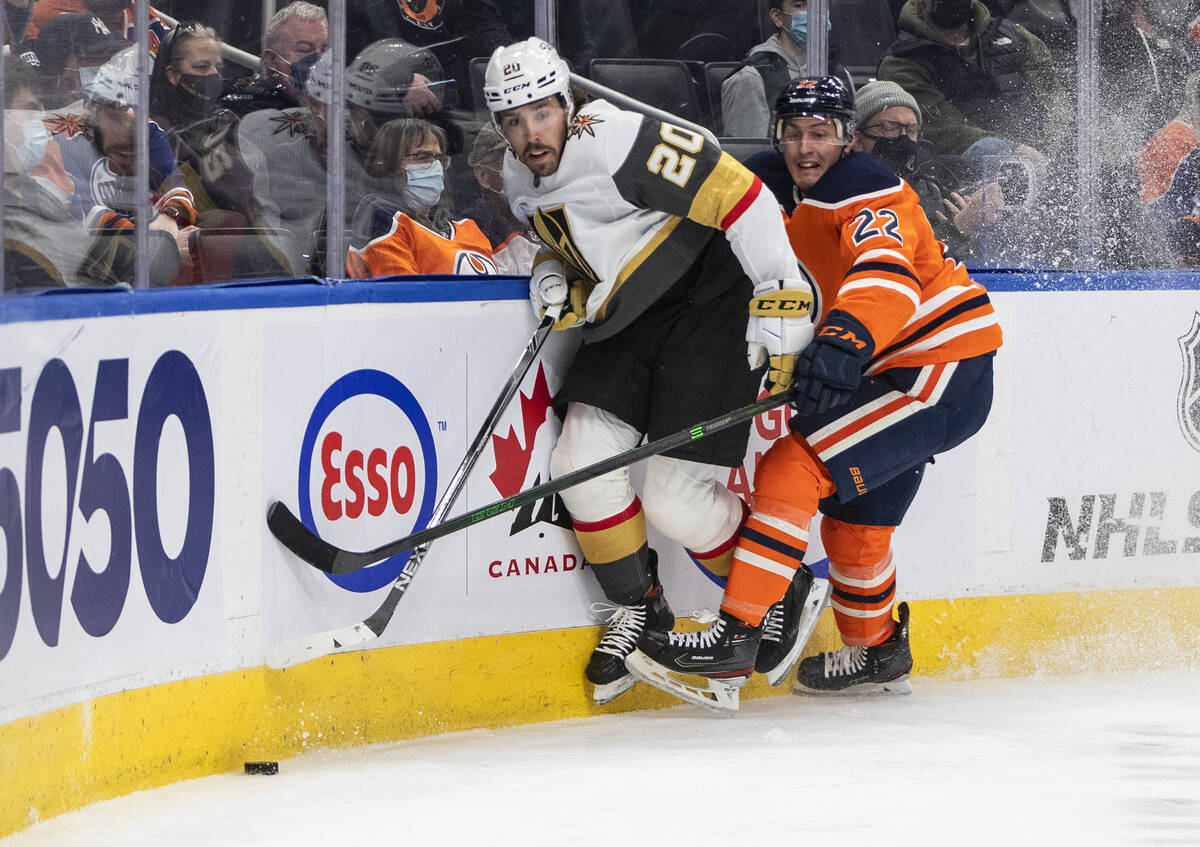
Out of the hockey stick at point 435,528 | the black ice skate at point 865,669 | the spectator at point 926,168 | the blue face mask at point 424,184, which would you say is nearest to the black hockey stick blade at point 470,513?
the hockey stick at point 435,528

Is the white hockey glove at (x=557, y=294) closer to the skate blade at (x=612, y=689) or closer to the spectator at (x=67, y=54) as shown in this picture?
the skate blade at (x=612, y=689)

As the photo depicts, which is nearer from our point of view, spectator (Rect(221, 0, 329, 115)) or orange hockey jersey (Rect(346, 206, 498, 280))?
spectator (Rect(221, 0, 329, 115))

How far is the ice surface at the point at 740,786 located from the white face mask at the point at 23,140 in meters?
1.01

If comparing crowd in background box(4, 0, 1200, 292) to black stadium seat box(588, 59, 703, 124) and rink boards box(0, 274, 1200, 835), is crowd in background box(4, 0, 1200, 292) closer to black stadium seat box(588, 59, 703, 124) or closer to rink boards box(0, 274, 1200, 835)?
black stadium seat box(588, 59, 703, 124)

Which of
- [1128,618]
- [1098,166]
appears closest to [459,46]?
[1098,166]

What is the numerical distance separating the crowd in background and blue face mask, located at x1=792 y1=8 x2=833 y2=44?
0.01 metres

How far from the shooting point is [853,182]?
3143 mm

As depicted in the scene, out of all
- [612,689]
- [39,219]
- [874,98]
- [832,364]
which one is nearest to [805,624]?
[612,689]

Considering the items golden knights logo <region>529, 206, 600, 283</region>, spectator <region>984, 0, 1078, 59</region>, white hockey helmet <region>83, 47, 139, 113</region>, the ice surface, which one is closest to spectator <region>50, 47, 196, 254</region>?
white hockey helmet <region>83, 47, 139, 113</region>

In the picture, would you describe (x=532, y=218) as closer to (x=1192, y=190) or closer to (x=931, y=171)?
(x=931, y=171)

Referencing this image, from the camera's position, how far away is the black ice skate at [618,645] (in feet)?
10.6

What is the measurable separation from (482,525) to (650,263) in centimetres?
59

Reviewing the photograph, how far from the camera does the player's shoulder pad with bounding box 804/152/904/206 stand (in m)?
3.13

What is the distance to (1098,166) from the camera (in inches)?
163
